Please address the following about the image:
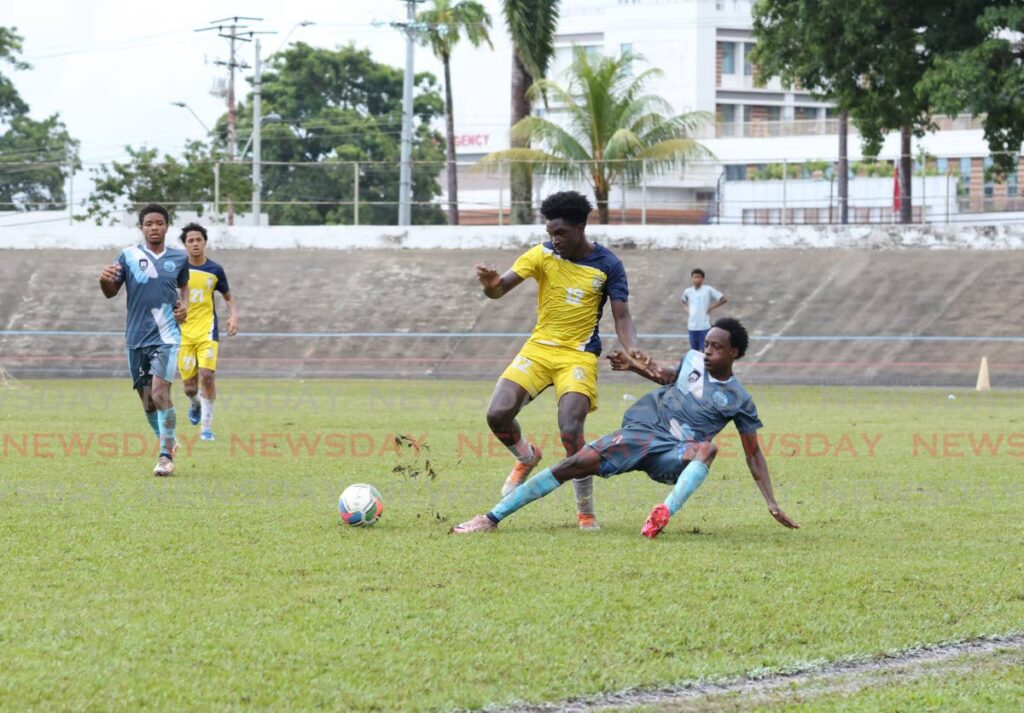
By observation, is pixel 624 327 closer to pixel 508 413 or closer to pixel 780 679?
pixel 508 413

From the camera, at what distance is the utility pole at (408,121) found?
38.9 metres

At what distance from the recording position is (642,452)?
26.3 feet

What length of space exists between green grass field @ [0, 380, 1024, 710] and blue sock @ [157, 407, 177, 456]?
0.92 ft

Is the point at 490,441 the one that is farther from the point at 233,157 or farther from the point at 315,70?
the point at 315,70

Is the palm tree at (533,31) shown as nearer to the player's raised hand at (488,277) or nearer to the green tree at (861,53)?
the green tree at (861,53)

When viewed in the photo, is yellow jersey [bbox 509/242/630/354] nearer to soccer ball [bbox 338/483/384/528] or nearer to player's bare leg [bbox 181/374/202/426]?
soccer ball [bbox 338/483/384/528]

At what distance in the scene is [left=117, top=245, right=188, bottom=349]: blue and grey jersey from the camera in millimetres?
11570

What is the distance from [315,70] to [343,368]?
47.1 meters

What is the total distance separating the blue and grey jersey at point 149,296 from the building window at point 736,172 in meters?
64.5

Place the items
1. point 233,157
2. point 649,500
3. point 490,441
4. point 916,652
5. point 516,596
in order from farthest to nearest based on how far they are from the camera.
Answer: point 233,157
point 490,441
point 649,500
point 516,596
point 916,652

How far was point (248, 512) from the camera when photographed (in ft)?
29.1

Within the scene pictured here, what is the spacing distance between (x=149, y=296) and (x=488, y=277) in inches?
166

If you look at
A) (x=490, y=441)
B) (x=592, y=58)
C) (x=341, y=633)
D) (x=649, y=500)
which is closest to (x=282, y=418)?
(x=490, y=441)


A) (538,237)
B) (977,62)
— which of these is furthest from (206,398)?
(538,237)
